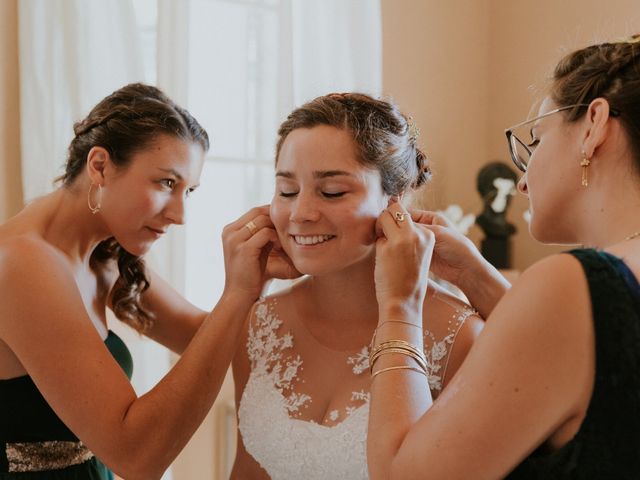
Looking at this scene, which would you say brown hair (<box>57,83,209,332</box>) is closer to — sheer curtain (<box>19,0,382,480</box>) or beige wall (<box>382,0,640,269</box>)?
sheer curtain (<box>19,0,382,480</box>)

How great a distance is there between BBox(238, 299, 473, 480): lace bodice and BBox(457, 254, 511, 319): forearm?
3cm

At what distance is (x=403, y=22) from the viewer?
379 cm

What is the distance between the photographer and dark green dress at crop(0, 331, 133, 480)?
1613 millimetres

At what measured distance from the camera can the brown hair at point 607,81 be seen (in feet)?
3.49

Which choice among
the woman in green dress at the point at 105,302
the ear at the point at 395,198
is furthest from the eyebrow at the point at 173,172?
the ear at the point at 395,198

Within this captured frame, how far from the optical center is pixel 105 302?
1.93 metres

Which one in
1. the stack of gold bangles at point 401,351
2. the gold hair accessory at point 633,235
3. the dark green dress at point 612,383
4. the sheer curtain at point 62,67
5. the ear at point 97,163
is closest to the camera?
the dark green dress at point 612,383

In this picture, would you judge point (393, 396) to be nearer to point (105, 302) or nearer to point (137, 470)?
point (137, 470)

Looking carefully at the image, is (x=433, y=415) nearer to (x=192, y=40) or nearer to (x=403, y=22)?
(x=192, y=40)

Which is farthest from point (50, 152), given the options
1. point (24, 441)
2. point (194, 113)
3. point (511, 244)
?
point (511, 244)

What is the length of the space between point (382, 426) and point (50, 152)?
1.78 meters

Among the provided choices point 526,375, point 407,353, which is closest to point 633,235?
point 526,375

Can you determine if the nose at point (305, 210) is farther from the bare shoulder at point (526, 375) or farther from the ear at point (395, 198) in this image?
the bare shoulder at point (526, 375)

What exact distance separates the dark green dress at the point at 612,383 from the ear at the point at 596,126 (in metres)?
0.19
